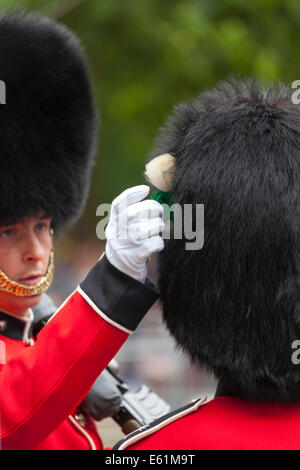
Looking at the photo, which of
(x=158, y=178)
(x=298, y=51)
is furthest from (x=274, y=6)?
Answer: (x=158, y=178)

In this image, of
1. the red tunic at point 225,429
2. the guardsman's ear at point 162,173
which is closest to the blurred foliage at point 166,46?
the guardsman's ear at point 162,173

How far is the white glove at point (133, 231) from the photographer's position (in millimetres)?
1952

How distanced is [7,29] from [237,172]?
1319 millimetres

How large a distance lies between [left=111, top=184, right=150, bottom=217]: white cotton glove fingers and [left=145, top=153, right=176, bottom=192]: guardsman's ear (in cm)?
6

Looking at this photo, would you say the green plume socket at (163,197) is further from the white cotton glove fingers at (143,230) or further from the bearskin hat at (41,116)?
the bearskin hat at (41,116)

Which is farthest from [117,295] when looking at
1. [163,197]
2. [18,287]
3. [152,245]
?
[18,287]

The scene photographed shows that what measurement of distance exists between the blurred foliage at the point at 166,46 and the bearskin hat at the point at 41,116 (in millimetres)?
3707

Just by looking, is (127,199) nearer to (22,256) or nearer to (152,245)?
(152,245)

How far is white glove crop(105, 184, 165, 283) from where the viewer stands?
1.95 m

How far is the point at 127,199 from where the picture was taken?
1980 millimetres

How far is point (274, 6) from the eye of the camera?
274 inches

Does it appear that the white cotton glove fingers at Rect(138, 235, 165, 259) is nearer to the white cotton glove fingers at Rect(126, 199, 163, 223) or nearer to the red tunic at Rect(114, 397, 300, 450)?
the white cotton glove fingers at Rect(126, 199, 163, 223)

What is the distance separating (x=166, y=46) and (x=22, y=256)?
16.2 ft

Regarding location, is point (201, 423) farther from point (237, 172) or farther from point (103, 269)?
point (237, 172)
